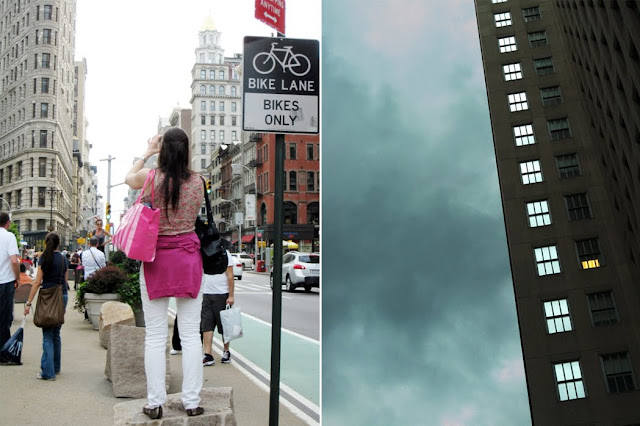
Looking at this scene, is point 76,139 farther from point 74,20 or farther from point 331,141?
point 331,141

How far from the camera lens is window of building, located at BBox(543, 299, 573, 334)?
1.53 metres

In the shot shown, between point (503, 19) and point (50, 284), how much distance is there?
6257 mm

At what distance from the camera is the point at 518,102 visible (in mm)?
1726

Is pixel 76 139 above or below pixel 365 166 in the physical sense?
above

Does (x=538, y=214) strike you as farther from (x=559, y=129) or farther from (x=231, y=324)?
(x=231, y=324)

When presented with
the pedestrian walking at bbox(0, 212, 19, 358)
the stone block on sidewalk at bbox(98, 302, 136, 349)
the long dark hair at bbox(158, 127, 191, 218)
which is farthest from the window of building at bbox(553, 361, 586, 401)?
the stone block on sidewalk at bbox(98, 302, 136, 349)

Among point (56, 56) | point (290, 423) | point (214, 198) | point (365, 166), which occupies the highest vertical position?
point (56, 56)

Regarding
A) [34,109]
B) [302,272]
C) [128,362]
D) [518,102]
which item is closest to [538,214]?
[518,102]

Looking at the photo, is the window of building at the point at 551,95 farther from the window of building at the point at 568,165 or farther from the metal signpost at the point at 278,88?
the metal signpost at the point at 278,88

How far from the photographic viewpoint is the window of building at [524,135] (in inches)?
64.5

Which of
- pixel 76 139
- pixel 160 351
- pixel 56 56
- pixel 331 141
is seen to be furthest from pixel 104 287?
pixel 76 139

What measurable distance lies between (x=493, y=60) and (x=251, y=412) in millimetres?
4106

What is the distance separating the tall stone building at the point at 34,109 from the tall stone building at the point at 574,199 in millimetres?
78004

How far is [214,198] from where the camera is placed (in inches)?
3885
